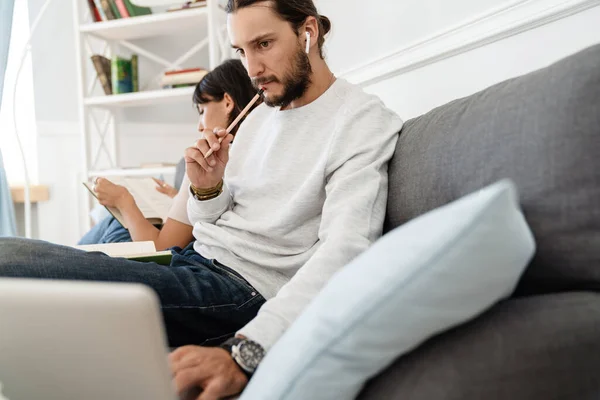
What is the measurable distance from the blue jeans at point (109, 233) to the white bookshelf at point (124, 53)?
0.71 m

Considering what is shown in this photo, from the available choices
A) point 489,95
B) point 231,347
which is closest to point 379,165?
point 489,95

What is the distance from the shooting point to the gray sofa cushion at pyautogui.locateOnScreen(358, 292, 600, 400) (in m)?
0.48

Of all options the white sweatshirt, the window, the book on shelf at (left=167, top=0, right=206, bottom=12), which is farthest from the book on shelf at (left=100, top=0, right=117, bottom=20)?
the white sweatshirt

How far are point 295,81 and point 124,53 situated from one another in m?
2.34

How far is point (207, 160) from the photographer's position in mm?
1240

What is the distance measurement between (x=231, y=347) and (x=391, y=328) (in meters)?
0.31

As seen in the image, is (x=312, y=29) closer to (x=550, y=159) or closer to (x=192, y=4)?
(x=550, y=159)

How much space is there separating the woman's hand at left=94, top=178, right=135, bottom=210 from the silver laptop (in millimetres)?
1258

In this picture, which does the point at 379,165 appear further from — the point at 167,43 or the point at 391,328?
the point at 167,43

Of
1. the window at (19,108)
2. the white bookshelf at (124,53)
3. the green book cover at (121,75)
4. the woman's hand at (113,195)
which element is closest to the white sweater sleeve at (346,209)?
the woman's hand at (113,195)

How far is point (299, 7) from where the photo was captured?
1.22m

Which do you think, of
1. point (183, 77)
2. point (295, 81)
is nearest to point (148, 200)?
point (295, 81)

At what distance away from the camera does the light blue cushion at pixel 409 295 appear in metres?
0.49

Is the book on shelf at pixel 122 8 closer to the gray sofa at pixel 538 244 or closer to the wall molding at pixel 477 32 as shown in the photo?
the wall molding at pixel 477 32
